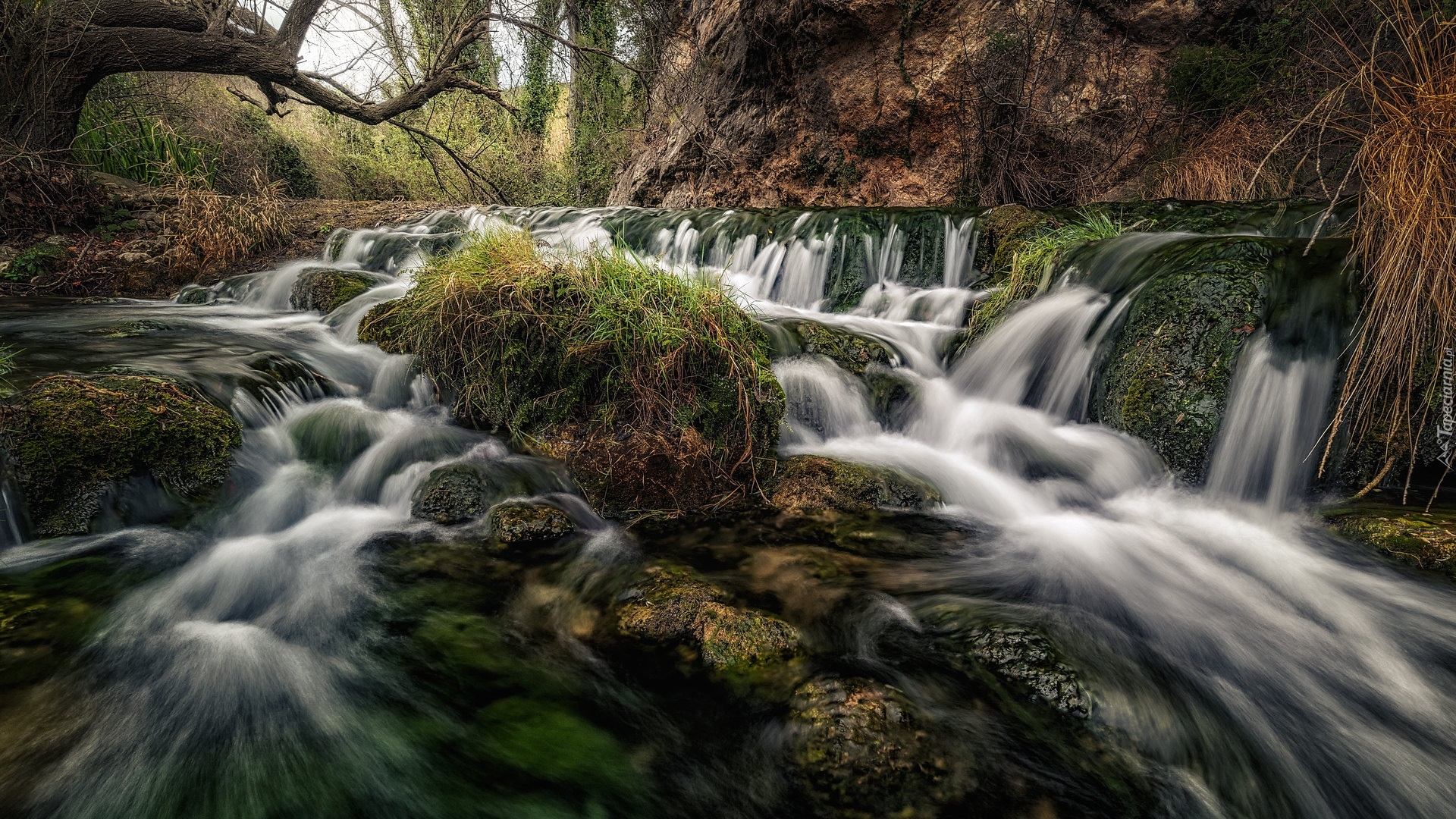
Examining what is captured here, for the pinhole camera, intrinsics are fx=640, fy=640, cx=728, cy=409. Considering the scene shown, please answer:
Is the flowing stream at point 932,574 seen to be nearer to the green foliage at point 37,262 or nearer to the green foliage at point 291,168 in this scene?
the green foliage at point 37,262

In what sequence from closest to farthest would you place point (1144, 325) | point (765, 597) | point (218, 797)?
point (218, 797) < point (765, 597) < point (1144, 325)

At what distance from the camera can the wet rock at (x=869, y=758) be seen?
1.59 m

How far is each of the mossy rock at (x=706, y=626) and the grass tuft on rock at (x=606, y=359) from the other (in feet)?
2.81

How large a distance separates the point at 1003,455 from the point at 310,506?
384 cm

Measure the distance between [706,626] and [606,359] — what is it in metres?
1.60

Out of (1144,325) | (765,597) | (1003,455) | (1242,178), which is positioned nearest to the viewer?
(765,597)

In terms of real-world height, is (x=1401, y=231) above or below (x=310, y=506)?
above

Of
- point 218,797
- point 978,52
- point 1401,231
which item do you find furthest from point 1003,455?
point 978,52

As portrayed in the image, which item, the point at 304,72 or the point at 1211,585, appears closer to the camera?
the point at 1211,585

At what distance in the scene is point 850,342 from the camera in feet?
14.7

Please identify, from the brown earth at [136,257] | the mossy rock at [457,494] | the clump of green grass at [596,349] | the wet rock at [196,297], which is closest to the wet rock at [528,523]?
the mossy rock at [457,494]

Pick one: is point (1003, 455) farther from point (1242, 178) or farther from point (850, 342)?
point (1242, 178)

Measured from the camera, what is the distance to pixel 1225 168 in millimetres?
6633

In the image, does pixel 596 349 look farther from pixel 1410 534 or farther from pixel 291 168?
pixel 291 168
